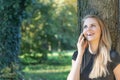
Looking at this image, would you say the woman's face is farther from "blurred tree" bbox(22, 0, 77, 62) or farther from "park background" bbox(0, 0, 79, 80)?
"blurred tree" bbox(22, 0, 77, 62)

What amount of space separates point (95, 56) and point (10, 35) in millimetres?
5625

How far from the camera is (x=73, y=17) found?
27625 mm

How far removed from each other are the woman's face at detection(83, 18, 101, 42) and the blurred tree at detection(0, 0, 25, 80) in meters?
5.18

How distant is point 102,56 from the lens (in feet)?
15.9

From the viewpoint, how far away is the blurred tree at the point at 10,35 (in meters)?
10.1

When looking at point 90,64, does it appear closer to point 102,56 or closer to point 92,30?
point 102,56

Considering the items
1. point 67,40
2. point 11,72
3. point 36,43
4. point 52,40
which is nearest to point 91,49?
point 11,72

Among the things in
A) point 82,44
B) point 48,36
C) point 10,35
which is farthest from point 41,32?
point 82,44

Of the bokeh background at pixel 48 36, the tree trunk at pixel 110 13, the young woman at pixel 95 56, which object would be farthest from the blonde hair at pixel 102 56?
the bokeh background at pixel 48 36

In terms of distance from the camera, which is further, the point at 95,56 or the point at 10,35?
the point at 10,35

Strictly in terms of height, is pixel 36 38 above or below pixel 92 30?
below

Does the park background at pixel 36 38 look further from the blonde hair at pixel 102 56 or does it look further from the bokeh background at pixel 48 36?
the blonde hair at pixel 102 56

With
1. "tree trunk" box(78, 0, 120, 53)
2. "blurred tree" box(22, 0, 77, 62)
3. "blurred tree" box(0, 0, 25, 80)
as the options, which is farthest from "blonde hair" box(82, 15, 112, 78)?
"blurred tree" box(22, 0, 77, 62)

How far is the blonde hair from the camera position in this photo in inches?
190
